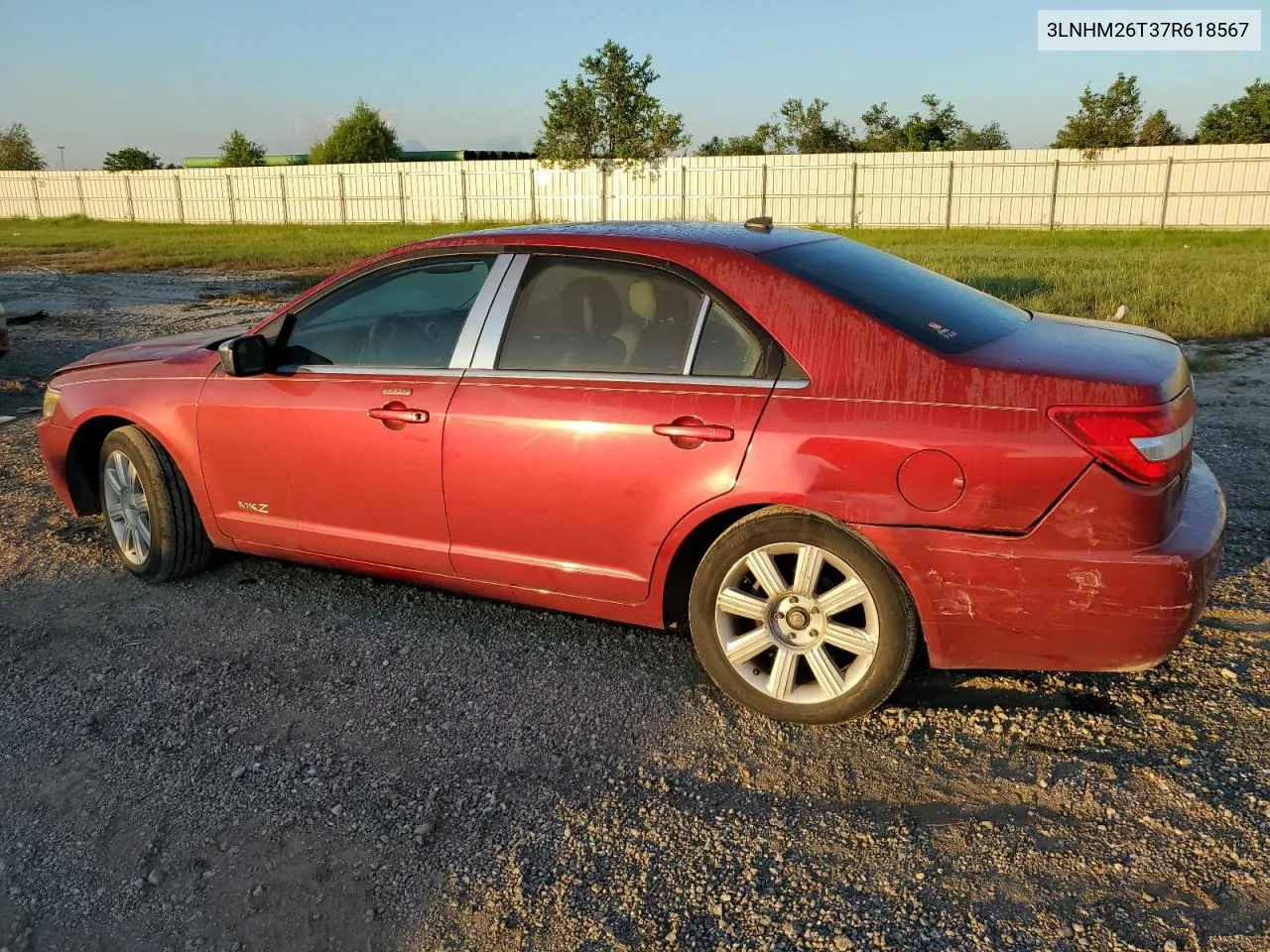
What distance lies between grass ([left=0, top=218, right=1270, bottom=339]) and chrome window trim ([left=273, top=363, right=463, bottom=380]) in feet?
29.0

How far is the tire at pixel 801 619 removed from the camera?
3.07 metres

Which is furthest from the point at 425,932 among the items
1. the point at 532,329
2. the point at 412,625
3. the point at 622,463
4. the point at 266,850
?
the point at 532,329

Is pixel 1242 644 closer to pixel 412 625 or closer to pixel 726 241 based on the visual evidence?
pixel 726 241

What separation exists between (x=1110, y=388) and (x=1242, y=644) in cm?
155

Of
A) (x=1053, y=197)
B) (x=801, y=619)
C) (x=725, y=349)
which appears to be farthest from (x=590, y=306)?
(x=1053, y=197)

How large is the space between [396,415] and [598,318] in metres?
0.87

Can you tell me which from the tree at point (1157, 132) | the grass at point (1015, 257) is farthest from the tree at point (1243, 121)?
the grass at point (1015, 257)

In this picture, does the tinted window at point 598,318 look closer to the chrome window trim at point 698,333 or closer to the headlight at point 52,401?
the chrome window trim at point 698,333

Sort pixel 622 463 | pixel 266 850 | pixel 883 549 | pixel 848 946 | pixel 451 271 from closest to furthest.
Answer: pixel 848 946
pixel 266 850
pixel 883 549
pixel 622 463
pixel 451 271

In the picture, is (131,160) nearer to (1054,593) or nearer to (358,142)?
(358,142)

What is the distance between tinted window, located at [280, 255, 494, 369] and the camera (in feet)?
12.9

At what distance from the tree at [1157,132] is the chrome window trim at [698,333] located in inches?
1374

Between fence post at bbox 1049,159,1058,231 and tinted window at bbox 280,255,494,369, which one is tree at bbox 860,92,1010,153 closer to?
fence post at bbox 1049,159,1058,231

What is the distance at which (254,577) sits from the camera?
184 inches
